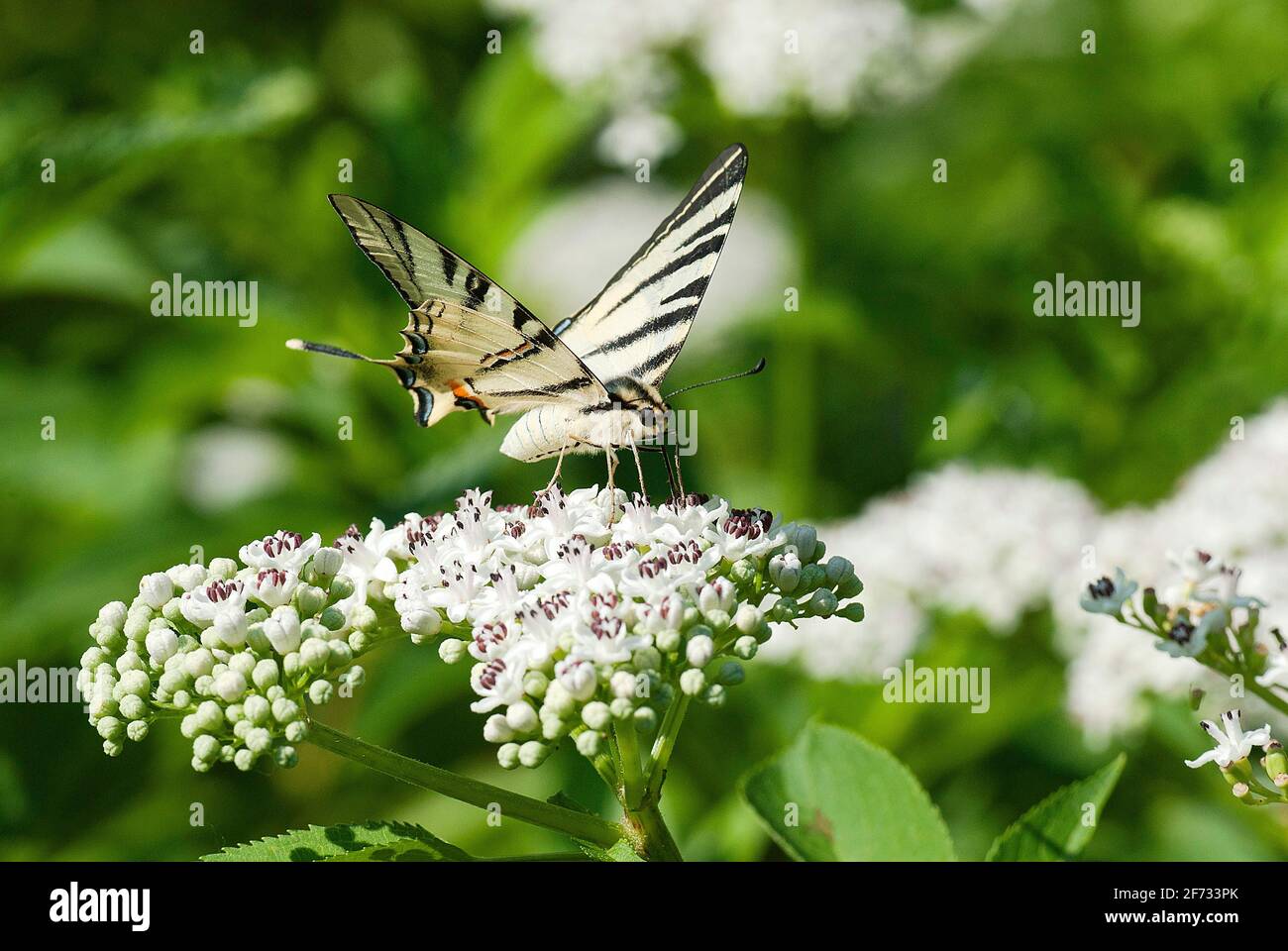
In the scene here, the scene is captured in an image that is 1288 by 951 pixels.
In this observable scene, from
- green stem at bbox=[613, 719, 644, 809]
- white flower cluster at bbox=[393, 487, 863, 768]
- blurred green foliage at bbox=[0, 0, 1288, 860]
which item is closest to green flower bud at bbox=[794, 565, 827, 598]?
white flower cluster at bbox=[393, 487, 863, 768]

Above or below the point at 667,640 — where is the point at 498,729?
below

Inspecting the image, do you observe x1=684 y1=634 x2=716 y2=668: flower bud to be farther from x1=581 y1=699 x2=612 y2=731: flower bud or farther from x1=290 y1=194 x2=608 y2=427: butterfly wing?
x1=290 y1=194 x2=608 y2=427: butterfly wing

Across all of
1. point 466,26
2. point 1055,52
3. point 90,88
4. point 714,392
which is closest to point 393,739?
point 714,392

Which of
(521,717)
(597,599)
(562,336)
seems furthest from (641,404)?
(521,717)

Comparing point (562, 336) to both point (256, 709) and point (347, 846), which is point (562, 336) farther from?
point (347, 846)

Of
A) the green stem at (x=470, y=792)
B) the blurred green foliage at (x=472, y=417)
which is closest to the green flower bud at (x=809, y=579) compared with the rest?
the green stem at (x=470, y=792)

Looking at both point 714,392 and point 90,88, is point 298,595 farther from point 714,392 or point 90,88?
point 90,88
